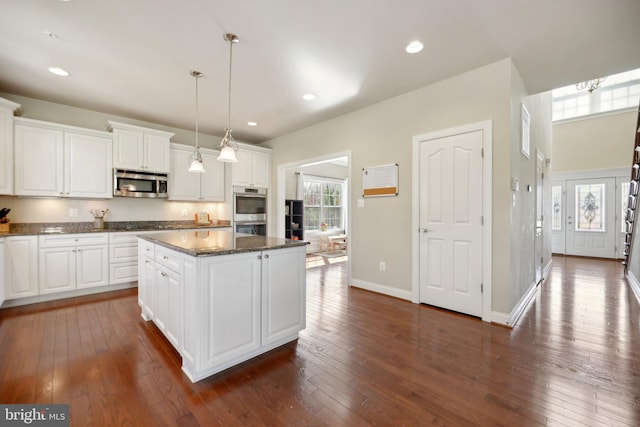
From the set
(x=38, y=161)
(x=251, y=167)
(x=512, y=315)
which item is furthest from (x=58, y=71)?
(x=512, y=315)

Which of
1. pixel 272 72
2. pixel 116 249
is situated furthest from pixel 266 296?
pixel 116 249

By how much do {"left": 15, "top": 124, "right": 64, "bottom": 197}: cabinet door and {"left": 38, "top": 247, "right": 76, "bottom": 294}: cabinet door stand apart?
2.67ft

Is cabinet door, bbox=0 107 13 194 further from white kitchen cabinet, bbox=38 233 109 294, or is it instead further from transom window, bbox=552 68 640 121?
transom window, bbox=552 68 640 121

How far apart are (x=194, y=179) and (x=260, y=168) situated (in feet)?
4.19

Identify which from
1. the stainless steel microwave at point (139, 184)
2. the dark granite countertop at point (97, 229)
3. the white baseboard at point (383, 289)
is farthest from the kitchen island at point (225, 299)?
the stainless steel microwave at point (139, 184)

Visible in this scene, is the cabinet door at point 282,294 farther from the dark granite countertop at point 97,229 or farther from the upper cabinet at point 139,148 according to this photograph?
the upper cabinet at point 139,148

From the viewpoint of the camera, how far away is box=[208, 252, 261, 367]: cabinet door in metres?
1.86

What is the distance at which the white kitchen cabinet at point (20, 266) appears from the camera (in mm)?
3199

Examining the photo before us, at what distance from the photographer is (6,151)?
3.29 m

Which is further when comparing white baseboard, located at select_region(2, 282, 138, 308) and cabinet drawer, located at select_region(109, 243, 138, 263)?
cabinet drawer, located at select_region(109, 243, 138, 263)

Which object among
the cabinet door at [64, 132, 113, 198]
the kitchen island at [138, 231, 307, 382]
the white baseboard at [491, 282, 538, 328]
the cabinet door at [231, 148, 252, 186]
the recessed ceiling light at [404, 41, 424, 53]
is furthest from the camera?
the cabinet door at [231, 148, 252, 186]

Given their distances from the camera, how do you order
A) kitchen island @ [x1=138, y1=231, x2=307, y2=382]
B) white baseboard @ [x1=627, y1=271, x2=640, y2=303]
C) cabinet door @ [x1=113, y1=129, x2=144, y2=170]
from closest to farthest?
kitchen island @ [x1=138, y1=231, x2=307, y2=382] < white baseboard @ [x1=627, y1=271, x2=640, y2=303] < cabinet door @ [x1=113, y1=129, x2=144, y2=170]

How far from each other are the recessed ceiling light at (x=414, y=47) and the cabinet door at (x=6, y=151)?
4643 millimetres

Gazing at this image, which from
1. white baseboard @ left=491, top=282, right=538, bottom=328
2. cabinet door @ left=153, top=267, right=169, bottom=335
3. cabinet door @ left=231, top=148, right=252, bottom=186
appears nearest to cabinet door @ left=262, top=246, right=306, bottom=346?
cabinet door @ left=153, top=267, right=169, bottom=335
